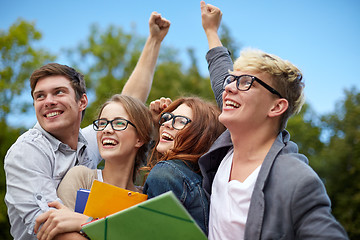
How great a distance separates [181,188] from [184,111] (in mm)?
822

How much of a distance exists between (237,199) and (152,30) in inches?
107

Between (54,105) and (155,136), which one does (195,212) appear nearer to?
(155,136)

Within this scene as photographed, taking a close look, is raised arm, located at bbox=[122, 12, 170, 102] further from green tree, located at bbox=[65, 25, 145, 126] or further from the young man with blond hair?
green tree, located at bbox=[65, 25, 145, 126]

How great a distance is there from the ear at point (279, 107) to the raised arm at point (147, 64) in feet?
7.20

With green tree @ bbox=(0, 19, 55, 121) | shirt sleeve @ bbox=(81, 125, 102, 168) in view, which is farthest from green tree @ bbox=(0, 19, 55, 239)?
shirt sleeve @ bbox=(81, 125, 102, 168)

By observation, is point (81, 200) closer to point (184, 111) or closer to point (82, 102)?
point (184, 111)

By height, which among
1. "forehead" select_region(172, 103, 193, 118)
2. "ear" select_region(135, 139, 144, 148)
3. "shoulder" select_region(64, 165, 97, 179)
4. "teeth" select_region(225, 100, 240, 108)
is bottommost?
"shoulder" select_region(64, 165, 97, 179)

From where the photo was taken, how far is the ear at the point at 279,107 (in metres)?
2.63

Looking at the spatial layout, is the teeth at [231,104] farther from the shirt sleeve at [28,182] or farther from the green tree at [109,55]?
the green tree at [109,55]

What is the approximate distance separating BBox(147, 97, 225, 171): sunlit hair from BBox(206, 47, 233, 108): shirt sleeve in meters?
0.15

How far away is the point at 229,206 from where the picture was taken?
2.45m

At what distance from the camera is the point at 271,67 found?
2.63 m

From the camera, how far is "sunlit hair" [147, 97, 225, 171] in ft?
10.00

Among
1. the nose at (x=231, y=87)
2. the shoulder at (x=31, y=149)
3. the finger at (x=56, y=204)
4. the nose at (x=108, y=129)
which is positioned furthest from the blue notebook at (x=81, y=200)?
the nose at (x=231, y=87)
